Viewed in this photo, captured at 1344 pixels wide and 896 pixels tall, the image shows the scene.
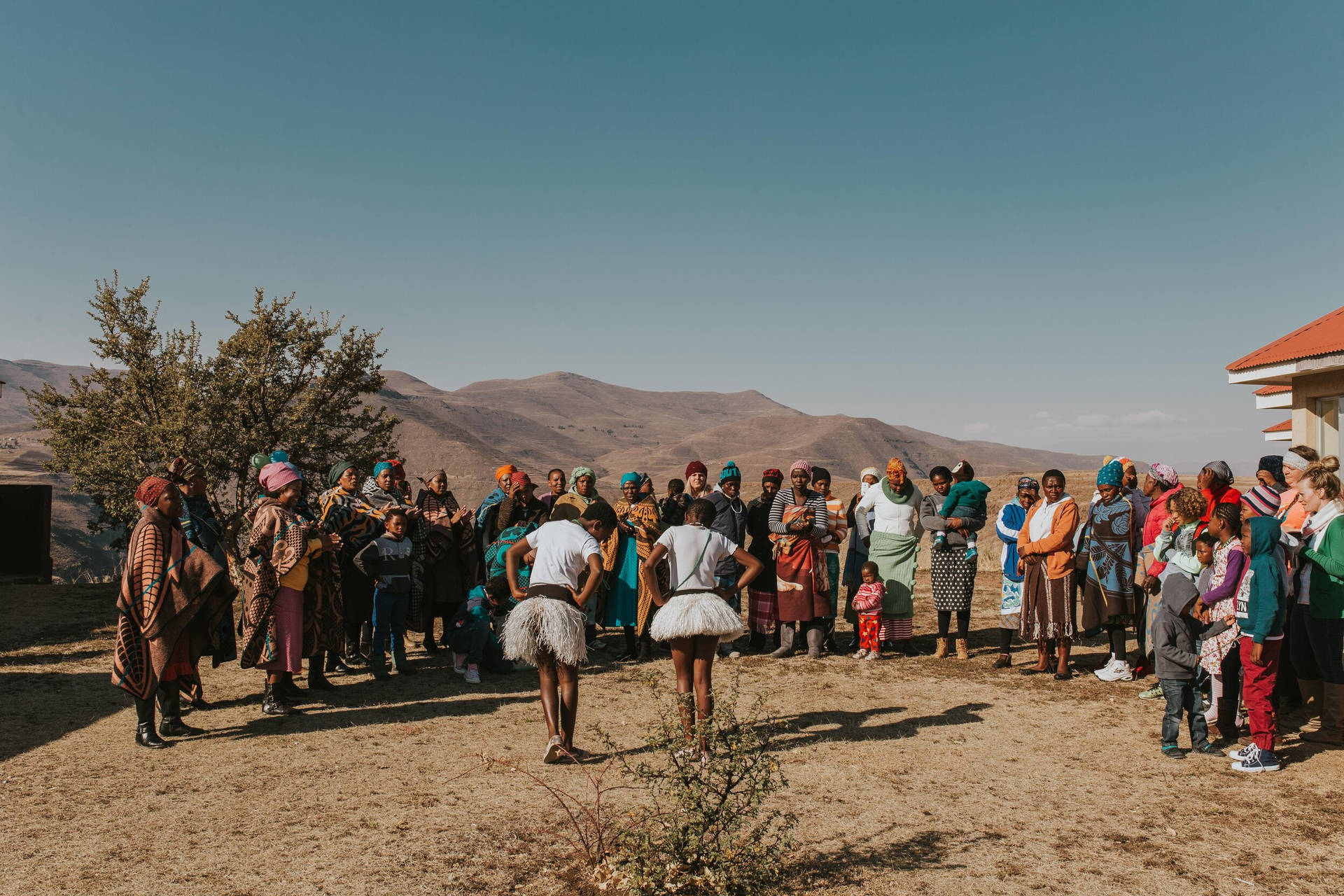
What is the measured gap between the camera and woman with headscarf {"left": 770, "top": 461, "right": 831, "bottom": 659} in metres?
8.18

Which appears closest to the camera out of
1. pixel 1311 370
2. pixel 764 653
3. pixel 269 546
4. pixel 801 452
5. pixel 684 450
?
pixel 269 546

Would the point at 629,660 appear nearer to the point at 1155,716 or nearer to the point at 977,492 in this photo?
the point at 977,492

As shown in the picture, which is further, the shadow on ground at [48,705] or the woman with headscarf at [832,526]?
the woman with headscarf at [832,526]

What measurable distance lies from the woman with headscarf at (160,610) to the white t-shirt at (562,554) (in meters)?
2.36

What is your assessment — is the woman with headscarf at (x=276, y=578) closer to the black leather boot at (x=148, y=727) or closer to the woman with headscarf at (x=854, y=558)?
the black leather boot at (x=148, y=727)

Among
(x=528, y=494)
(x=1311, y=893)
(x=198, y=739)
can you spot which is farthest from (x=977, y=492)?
(x=198, y=739)

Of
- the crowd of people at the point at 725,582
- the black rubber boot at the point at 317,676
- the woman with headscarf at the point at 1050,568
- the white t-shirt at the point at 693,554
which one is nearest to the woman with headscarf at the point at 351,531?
the crowd of people at the point at 725,582

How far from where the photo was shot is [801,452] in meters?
123

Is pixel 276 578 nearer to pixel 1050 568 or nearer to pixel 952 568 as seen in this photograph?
pixel 952 568

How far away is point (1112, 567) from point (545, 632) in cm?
524

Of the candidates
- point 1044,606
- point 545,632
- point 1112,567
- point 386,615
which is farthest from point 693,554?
point 1112,567

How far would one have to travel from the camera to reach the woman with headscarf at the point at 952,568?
27.1ft

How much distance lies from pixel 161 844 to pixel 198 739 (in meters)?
1.86

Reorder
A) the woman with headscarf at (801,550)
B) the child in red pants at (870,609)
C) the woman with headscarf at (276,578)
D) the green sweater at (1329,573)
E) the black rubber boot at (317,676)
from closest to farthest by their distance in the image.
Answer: the green sweater at (1329,573) → the woman with headscarf at (276,578) → the black rubber boot at (317,676) → the woman with headscarf at (801,550) → the child in red pants at (870,609)
